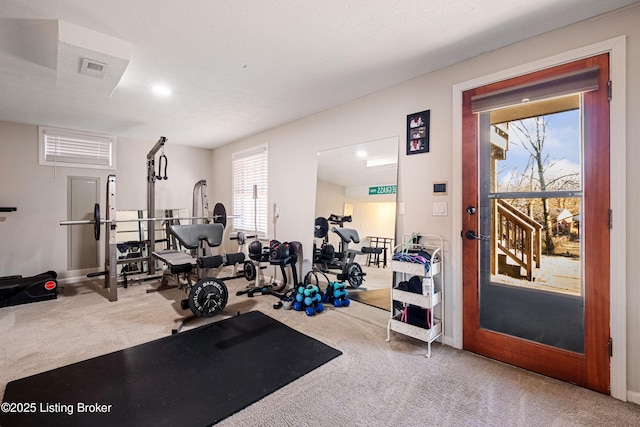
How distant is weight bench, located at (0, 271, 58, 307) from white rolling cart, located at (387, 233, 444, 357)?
14.6ft

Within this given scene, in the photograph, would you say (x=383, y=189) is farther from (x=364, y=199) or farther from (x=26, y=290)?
(x=26, y=290)

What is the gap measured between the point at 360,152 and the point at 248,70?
153 centimetres

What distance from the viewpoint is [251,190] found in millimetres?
5336

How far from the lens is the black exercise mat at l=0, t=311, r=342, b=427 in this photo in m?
1.70

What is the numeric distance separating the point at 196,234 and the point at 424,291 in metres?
2.84

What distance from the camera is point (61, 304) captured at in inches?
145

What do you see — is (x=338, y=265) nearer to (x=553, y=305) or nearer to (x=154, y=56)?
(x=553, y=305)

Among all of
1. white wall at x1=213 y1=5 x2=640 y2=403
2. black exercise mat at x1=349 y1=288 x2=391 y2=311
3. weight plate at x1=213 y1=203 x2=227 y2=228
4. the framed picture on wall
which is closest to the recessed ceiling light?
white wall at x1=213 y1=5 x2=640 y2=403

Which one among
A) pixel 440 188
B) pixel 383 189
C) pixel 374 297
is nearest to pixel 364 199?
pixel 383 189

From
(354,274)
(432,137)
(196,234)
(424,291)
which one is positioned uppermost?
(432,137)

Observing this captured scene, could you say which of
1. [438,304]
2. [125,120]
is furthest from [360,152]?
[125,120]

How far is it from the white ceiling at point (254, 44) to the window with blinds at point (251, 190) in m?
1.46

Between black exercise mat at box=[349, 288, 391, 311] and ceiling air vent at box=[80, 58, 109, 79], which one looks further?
black exercise mat at box=[349, 288, 391, 311]

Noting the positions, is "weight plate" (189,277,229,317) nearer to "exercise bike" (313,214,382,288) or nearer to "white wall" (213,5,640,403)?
"exercise bike" (313,214,382,288)
